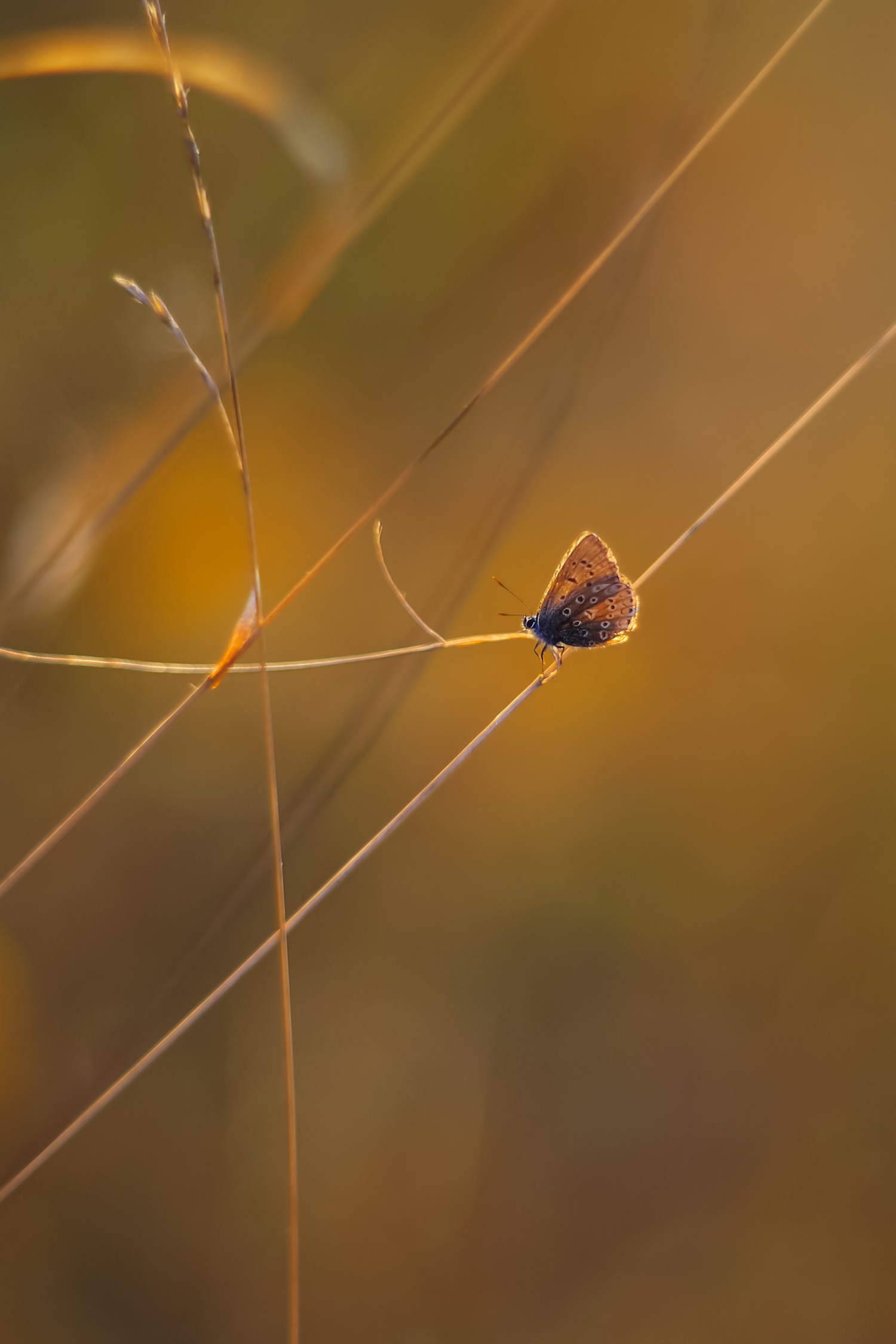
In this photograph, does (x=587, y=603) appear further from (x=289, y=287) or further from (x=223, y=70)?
(x=223, y=70)

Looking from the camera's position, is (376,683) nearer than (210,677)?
No

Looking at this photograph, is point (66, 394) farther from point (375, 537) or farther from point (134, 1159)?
point (134, 1159)

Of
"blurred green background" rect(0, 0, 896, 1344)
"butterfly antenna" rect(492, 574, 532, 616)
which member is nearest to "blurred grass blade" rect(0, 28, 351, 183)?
"blurred green background" rect(0, 0, 896, 1344)

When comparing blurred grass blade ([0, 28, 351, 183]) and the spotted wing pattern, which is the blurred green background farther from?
the spotted wing pattern

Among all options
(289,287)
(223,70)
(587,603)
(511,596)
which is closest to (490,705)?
(511,596)

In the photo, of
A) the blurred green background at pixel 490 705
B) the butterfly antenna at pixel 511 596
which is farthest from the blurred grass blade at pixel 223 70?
the butterfly antenna at pixel 511 596

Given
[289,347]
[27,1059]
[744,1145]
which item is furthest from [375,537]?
[744,1145]
